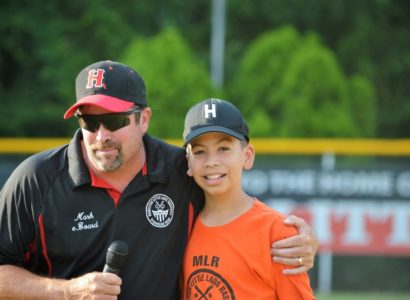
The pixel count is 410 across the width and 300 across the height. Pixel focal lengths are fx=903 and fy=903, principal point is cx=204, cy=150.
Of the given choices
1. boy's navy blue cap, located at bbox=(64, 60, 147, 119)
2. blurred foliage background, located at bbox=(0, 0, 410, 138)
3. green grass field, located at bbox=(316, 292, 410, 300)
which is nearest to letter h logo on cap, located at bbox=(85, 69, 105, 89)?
boy's navy blue cap, located at bbox=(64, 60, 147, 119)

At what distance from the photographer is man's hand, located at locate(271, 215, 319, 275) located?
165 inches

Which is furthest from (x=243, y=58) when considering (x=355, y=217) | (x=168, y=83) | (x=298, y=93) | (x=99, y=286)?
(x=99, y=286)

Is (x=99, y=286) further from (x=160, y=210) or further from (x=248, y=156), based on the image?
(x=248, y=156)

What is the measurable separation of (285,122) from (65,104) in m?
7.62

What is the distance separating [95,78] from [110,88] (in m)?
0.11

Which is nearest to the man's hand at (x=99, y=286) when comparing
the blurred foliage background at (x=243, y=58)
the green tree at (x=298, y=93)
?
the blurred foliage background at (x=243, y=58)

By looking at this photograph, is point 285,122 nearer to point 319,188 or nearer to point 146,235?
point 319,188

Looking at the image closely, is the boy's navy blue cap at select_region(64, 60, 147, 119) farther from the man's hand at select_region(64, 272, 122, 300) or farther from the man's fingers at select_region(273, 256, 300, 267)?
the man's fingers at select_region(273, 256, 300, 267)

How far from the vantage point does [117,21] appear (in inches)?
915

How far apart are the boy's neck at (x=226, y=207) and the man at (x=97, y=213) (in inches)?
6.4

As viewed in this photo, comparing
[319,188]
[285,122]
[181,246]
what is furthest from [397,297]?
[181,246]

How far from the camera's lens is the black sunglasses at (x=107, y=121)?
4.35 meters

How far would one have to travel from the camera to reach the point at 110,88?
4.38m

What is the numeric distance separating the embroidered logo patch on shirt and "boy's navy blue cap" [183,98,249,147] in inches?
12.1
